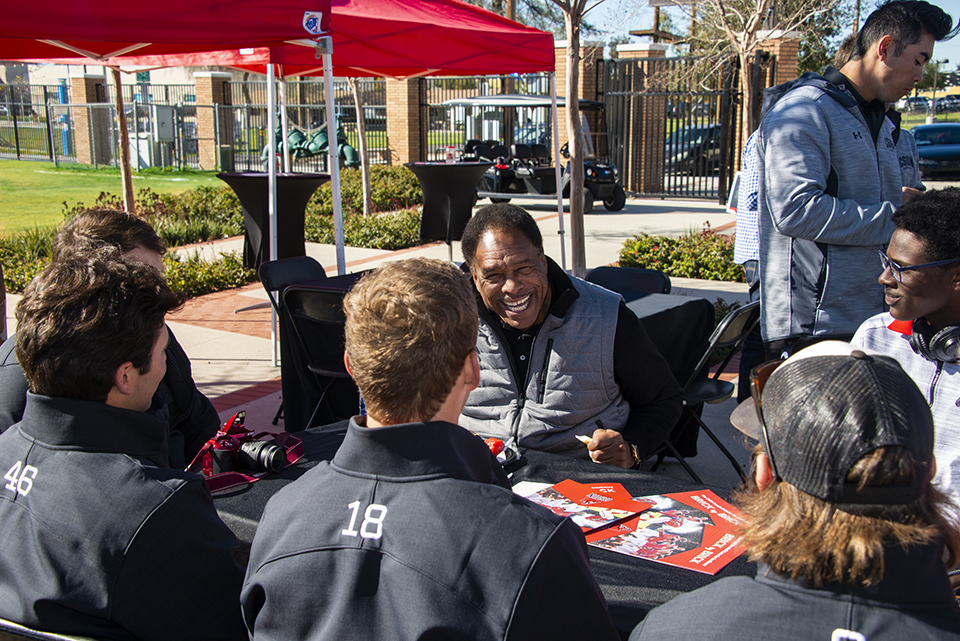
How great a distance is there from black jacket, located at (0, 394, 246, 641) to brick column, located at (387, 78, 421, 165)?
19681 mm

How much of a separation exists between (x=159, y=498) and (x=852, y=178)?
3034 millimetres

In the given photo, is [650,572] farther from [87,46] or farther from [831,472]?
[87,46]

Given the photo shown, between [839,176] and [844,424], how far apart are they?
269cm

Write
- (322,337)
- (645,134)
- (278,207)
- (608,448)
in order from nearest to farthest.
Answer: (608,448) < (322,337) < (278,207) < (645,134)

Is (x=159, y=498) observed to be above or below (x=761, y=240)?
below

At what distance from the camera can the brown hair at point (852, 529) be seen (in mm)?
1099

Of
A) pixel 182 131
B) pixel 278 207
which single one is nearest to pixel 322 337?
pixel 278 207

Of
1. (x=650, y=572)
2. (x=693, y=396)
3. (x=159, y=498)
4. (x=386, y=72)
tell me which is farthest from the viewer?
(x=386, y=72)

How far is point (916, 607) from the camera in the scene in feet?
3.66

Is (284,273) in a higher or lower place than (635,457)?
higher

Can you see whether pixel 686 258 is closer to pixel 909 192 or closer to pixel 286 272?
pixel 286 272

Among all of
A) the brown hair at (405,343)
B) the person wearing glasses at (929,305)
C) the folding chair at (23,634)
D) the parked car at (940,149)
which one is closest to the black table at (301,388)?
the person wearing glasses at (929,305)

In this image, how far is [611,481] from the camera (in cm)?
230

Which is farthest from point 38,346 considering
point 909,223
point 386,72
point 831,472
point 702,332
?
point 386,72
